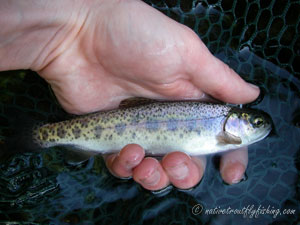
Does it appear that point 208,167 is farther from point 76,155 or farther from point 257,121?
point 76,155

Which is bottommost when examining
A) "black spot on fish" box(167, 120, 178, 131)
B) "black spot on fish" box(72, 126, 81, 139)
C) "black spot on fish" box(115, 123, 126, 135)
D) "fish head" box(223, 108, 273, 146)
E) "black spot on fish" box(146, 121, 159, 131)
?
"black spot on fish" box(72, 126, 81, 139)

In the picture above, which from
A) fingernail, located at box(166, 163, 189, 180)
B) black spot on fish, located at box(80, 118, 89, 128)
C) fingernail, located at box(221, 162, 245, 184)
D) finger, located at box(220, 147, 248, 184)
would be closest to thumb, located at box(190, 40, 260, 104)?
finger, located at box(220, 147, 248, 184)

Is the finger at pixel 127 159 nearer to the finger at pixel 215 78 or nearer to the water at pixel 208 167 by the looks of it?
the water at pixel 208 167

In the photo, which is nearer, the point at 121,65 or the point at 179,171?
the point at 179,171

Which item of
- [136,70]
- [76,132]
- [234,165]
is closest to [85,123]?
[76,132]

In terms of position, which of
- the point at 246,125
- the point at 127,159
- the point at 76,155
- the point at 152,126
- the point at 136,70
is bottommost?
the point at 76,155

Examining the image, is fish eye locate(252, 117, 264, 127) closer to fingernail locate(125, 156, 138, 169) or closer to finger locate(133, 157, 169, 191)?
finger locate(133, 157, 169, 191)

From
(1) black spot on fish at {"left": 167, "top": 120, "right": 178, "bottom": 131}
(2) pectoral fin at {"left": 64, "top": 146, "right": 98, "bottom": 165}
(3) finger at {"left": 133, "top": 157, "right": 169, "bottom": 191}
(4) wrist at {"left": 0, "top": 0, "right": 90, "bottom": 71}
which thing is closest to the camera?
(4) wrist at {"left": 0, "top": 0, "right": 90, "bottom": 71}
